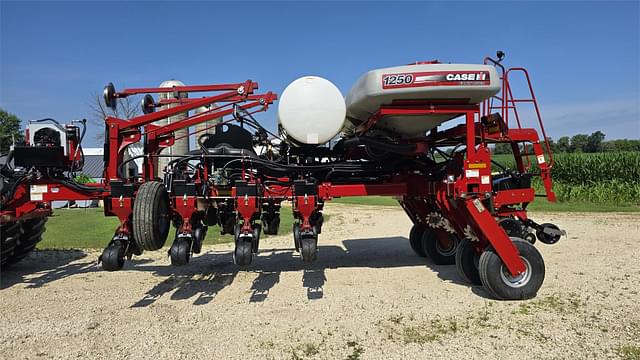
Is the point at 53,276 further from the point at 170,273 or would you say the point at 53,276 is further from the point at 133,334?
the point at 133,334

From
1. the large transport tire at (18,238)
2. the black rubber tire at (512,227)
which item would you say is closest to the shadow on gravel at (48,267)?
the large transport tire at (18,238)

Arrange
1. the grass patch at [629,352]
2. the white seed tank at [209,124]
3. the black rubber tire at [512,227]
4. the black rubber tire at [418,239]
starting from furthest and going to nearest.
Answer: the black rubber tire at [418,239] → the white seed tank at [209,124] → the black rubber tire at [512,227] → the grass patch at [629,352]

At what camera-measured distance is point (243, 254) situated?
4871 millimetres

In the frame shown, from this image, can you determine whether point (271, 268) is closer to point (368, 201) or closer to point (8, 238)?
point (8, 238)

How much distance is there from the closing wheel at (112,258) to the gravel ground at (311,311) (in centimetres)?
59

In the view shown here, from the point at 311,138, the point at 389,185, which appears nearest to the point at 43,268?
the point at 311,138

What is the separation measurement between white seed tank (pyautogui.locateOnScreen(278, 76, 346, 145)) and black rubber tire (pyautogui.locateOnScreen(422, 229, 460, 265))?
3012 mm

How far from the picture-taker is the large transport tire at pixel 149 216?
478 centimetres

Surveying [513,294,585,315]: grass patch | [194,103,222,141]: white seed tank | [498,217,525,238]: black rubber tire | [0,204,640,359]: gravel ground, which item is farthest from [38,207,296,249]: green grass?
[513,294,585,315]: grass patch

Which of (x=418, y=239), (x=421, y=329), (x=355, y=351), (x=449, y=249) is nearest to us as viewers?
(x=355, y=351)

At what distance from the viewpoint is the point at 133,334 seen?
4.33m

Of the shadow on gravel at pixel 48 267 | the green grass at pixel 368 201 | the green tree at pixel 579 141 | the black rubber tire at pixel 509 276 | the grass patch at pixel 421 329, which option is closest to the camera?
the grass patch at pixel 421 329

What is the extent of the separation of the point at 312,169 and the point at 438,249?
2.88m

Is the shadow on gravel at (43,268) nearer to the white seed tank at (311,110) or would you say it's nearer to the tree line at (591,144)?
the white seed tank at (311,110)
